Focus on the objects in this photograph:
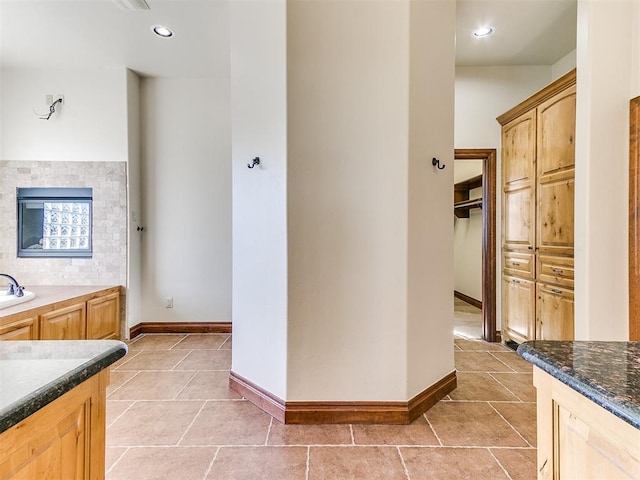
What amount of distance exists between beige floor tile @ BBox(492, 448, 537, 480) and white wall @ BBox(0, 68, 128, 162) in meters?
4.11

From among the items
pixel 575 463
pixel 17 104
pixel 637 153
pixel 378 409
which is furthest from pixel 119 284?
pixel 637 153

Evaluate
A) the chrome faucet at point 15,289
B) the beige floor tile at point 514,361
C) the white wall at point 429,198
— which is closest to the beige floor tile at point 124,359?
the chrome faucet at point 15,289

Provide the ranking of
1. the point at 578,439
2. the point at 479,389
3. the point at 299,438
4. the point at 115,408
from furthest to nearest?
1. the point at 479,389
2. the point at 115,408
3. the point at 299,438
4. the point at 578,439

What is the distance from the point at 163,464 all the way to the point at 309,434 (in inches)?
30.5

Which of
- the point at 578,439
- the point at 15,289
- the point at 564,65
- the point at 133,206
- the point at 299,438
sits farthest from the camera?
the point at 133,206

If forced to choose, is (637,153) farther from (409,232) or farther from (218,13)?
(218,13)

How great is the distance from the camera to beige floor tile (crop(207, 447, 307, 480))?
1592mm

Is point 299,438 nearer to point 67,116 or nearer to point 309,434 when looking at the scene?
point 309,434

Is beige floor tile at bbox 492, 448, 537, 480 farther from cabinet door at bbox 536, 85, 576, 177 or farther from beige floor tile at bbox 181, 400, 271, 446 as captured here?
cabinet door at bbox 536, 85, 576, 177

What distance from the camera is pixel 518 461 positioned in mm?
1690

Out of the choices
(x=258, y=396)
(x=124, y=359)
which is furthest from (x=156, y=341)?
(x=258, y=396)

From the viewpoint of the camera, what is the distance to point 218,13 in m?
2.65

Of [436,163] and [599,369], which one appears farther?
[436,163]

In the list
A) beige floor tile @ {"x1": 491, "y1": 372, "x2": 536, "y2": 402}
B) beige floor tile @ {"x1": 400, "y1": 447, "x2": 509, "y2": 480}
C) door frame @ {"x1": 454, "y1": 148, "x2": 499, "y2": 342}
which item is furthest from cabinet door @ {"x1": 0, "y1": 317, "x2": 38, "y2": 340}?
door frame @ {"x1": 454, "y1": 148, "x2": 499, "y2": 342}
